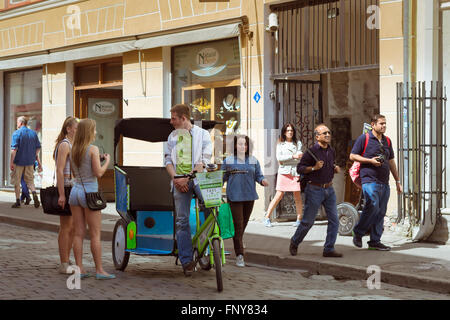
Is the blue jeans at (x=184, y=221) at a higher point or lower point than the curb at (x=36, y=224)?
higher

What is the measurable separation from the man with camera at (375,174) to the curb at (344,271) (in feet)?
4.47

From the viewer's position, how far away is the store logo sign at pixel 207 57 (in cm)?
1491

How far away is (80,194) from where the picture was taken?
7.84 metres

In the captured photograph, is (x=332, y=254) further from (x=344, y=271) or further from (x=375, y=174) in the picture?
(x=375, y=174)

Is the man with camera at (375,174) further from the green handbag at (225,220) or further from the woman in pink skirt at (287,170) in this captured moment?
the woman in pink skirt at (287,170)

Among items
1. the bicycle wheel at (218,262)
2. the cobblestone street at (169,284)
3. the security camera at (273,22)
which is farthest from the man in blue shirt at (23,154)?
the bicycle wheel at (218,262)

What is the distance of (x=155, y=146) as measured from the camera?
627 inches

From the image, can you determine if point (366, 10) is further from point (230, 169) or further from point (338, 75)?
point (230, 169)

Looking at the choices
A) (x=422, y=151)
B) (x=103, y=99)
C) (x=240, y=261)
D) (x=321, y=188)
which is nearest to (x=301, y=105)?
(x=422, y=151)

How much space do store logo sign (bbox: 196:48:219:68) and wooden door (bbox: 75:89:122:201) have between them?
2989 mm

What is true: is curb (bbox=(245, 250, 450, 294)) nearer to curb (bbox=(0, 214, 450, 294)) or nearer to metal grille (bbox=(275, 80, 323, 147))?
curb (bbox=(0, 214, 450, 294))

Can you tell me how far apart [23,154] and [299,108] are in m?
6.08

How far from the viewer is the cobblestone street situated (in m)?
7.03

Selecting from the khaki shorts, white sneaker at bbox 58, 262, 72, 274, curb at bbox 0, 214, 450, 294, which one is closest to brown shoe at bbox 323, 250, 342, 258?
curb at bbox 0, 214, 450, 294
